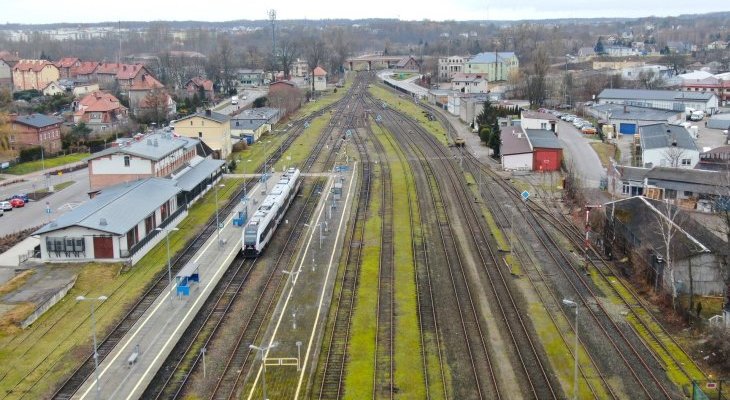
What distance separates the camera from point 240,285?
103 ft

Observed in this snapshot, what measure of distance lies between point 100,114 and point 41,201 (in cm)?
3370

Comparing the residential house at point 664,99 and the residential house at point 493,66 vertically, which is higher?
the residential house at point 493,66

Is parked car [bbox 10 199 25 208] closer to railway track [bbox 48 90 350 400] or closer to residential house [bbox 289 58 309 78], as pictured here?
railway track [bbox 48 90 350 400]

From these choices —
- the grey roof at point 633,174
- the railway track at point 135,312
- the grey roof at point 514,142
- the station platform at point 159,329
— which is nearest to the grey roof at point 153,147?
the railway track at point 135,312

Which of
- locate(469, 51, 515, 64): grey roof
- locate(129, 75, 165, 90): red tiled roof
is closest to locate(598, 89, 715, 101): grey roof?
locate(469, 51, 515, 64): grey roof

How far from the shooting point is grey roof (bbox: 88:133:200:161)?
44156 mm

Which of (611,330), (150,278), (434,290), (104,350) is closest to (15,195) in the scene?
(150,278)

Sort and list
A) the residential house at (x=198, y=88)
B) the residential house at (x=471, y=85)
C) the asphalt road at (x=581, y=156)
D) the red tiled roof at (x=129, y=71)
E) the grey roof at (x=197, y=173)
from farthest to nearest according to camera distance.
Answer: the residential house at (x=471, y=85)
the red tiled roof at (x=129, y=71)
the residential house at (x=198, y=88)
the asphalt road at (x=581, y=156)
the grey roof at (x=197, y=173)

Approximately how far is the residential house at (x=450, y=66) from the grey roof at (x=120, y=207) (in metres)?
99.2

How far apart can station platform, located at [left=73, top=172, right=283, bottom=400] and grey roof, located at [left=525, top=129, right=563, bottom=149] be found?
27.6 meters

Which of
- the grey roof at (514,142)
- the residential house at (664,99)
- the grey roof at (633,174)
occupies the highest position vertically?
the residential house at (664,99)

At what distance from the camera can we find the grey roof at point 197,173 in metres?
45.4

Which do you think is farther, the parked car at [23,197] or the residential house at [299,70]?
the residential house at [299,70]

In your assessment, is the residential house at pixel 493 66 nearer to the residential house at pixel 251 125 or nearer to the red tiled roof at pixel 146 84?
the red tiled roof at pixel 146 84
